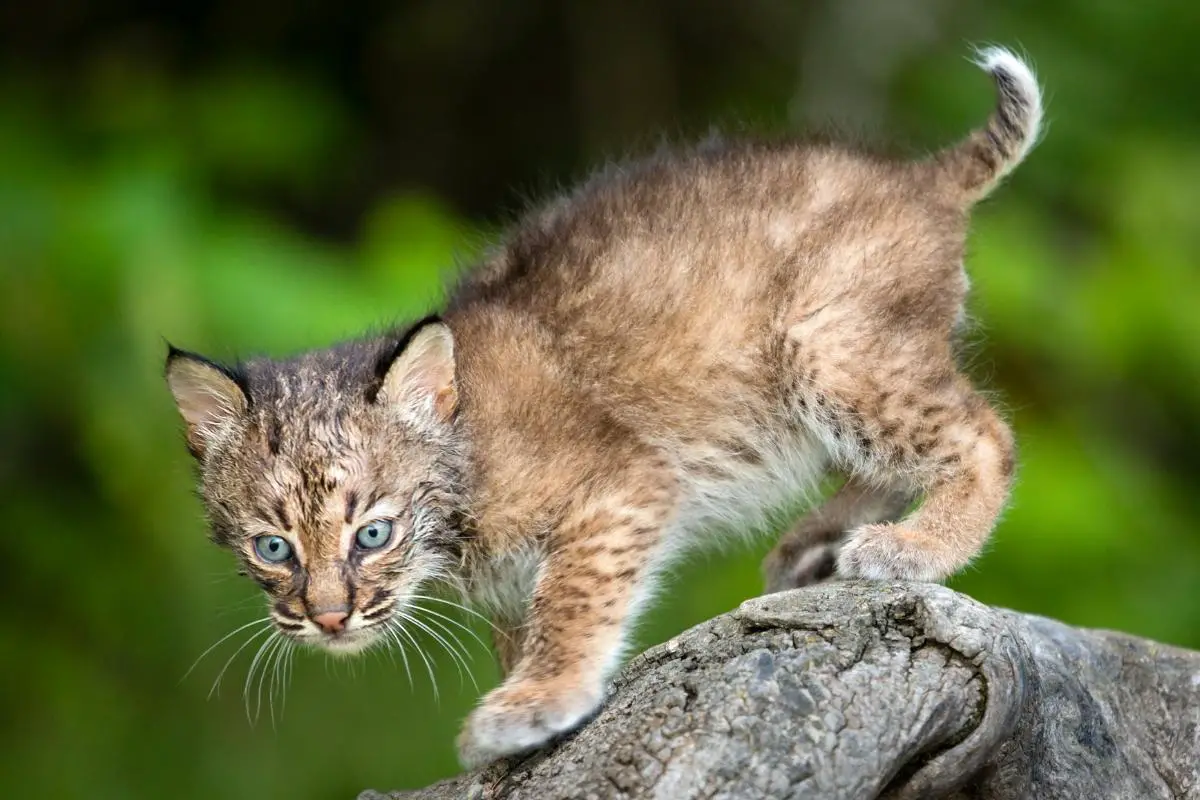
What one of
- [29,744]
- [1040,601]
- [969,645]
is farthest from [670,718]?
Result: [29,744]

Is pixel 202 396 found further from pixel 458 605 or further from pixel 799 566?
pixel 799 566

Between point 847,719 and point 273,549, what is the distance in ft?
5.78

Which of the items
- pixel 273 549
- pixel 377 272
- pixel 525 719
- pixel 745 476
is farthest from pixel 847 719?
pixel 377 272

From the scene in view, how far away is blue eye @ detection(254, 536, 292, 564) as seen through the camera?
15.7ft

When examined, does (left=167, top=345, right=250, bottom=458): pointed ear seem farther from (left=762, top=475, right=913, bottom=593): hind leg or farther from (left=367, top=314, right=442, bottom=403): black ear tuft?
(left=762, top=475, right=913, bottom=593): hind leg

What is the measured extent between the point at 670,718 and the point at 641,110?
263 inches

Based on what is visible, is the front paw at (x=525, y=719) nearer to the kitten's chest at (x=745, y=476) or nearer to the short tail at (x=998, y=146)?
the kitten's chest at (x=745, y=476)

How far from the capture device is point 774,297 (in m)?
5.32

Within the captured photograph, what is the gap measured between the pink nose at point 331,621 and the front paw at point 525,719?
0.45 meters

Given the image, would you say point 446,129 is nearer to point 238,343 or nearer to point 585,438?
point 238,343

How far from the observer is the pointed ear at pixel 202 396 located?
4.98 m

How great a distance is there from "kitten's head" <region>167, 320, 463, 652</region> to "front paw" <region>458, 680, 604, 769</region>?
1.53 feet

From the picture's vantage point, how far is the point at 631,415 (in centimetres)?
534

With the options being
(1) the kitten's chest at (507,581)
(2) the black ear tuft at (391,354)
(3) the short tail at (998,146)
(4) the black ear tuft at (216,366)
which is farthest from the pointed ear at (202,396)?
(3) the short tail at (998,146)
